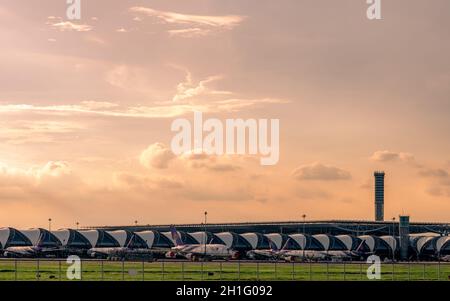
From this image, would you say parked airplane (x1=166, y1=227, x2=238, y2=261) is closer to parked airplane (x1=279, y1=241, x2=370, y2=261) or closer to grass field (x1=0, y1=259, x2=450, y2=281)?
parked airplane (x1=279, y1=241, x2=370, y2=261)

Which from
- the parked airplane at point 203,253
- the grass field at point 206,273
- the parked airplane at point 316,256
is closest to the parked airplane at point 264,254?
the parked airplane at point 316,256

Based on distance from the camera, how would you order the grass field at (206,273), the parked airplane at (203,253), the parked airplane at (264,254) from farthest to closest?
the parked airplane at (264,254) < the parked airplane at (203,253) < the grass field at (206,273)

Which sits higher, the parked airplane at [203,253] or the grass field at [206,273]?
the parked airplane at [203,253]

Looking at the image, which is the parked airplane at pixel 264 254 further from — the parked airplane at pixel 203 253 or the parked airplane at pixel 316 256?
the parked airplane at pixel 203 253

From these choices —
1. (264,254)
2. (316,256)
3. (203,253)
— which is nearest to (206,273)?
(203,253)

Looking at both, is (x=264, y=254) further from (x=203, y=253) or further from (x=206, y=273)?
(x=206, y=273)

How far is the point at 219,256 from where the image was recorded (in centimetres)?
19062

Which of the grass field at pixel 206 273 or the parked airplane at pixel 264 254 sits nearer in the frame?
the grass field at pixel 206 273

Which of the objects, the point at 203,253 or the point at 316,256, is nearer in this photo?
the point at 316,256

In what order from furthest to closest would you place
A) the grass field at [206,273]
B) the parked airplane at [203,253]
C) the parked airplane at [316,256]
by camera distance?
the parked airplane at [203,253] < the parked airplane at [316,256] < the grass field at [206,273]

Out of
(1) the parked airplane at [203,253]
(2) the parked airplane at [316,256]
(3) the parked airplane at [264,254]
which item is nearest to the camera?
(2) the parked airplane at [316,256]
